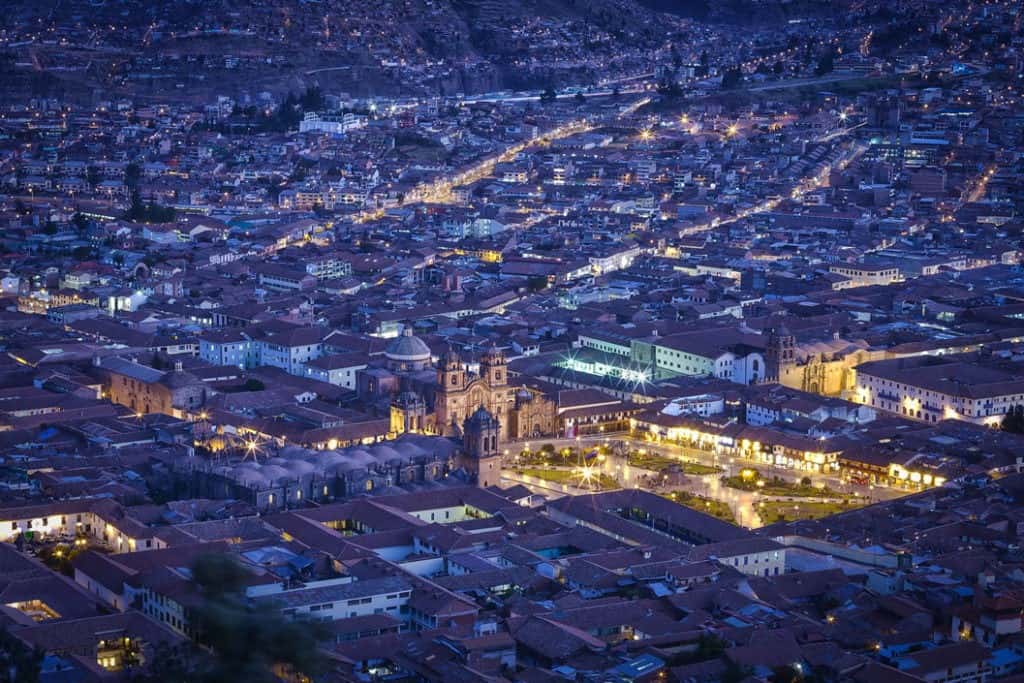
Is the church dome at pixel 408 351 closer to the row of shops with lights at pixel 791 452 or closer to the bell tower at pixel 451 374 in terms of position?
the bell tower at pixel 451 374

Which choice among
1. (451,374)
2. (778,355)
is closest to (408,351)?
(451,374)

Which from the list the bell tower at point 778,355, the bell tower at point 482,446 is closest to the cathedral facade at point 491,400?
the bell tower at point 482,446

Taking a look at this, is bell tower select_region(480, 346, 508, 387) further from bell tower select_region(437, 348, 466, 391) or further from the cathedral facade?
bell tower select_region(437, 348, 466, 391)

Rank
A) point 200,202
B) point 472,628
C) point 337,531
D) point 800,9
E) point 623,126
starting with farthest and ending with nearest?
point 800,9 < point 623,126 < point 200,202 < point 337,531 < point 472,628

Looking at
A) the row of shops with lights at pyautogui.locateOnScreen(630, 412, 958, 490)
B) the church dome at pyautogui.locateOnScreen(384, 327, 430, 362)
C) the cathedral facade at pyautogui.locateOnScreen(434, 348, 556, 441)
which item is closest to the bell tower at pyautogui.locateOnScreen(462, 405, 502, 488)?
the cathedral facade at pyautogui.locateOnScreen(434, 348, 556, 441)

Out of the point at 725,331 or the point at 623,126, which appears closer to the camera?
the point at 725,331

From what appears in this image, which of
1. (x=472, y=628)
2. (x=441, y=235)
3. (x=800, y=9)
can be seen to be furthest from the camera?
(x=800, y=9)

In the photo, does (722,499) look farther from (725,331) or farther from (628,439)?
(725,331)

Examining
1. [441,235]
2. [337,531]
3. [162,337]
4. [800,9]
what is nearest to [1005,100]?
[441,235]
